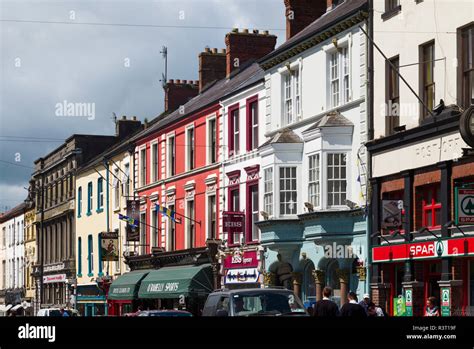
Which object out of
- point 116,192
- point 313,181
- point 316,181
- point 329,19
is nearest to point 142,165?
point 116,192

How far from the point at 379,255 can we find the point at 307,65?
9737mm

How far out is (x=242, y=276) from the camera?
154 ft

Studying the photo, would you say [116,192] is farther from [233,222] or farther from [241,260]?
[233,222]

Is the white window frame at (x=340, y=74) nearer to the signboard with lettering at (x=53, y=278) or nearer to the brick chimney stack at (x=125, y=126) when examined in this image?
the brick chimney stack at (x=125, y=126)

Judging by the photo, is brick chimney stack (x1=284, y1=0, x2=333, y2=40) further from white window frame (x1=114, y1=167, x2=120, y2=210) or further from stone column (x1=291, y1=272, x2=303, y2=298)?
white window frame (x1=114, y1=167, x2=120, y2=210)

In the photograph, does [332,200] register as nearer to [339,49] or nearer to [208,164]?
[339,49]

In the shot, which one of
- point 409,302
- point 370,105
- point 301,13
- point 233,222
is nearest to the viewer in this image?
point 409,302

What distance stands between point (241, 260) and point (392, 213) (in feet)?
47.0

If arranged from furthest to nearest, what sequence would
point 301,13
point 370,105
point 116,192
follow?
1. point 116,192
2. point 301,13
3. point 370,105

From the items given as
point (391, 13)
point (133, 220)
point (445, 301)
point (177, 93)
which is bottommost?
point (445, 301)

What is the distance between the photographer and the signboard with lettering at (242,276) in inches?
1802

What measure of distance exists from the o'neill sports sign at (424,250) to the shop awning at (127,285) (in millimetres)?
25902

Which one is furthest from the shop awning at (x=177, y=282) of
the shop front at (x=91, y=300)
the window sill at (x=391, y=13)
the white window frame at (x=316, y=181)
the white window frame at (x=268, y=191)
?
the window sill at (x=391, y=13)

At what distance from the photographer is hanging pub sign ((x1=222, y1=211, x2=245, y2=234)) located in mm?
46688
